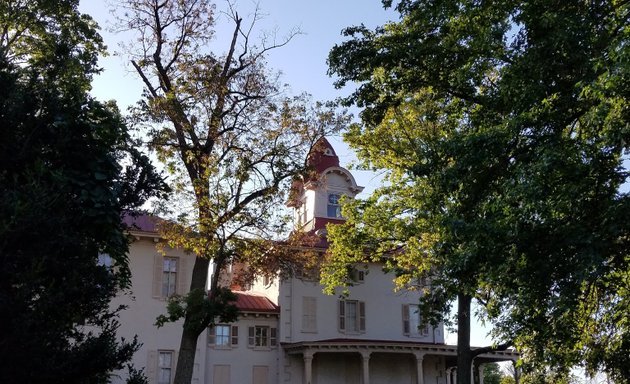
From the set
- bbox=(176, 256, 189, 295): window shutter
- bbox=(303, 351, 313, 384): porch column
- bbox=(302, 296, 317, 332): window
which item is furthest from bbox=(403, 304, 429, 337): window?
bbox=(176, 256, 189, 295): window shutter

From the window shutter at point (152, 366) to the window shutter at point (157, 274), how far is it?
2.50 m

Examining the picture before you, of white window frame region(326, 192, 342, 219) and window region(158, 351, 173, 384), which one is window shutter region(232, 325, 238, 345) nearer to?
window region(158, 351, 173, 384)

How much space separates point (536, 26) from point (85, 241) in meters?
9.04

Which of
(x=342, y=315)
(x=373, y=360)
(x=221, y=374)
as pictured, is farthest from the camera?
(x=342, y=315)

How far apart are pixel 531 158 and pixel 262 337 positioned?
21993mm

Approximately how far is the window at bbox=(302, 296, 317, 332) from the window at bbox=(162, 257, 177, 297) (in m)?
6.67

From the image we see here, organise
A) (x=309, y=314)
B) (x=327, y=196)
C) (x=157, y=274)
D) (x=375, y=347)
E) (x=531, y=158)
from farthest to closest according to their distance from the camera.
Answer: (x=327, y=196)
(x=309, y=314)
(x=375, y=347)
(x=157, y=274)
(x=531, y=158)

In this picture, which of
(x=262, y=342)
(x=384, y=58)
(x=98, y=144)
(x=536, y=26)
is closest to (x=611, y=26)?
(x=536, y=26)

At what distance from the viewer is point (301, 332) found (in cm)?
3128

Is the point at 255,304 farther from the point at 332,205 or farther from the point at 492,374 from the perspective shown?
the point at 492,374

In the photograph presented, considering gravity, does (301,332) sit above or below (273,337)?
above

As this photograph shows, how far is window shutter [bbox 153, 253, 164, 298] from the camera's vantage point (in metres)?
28.2

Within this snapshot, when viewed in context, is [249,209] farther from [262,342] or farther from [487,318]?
[262,342]

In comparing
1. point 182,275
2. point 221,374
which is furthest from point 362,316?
point 182,275
